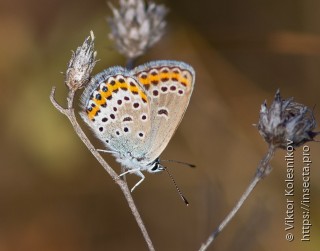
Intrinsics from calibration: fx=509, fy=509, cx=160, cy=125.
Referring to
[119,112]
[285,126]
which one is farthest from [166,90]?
[285,126]

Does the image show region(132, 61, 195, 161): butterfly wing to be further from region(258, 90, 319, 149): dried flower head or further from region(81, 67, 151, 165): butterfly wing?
region(258, 90, 319, 149): dried flower head

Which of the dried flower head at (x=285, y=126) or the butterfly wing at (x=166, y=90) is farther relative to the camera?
the butterfly wing at (x=166, y=90)

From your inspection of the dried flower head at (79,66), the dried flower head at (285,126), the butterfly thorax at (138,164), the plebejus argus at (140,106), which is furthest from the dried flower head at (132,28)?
the dried flower head at (285,126)

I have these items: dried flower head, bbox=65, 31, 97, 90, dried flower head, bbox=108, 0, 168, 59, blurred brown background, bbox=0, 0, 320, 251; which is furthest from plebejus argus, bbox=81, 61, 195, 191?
blurred brown background, bbox=0, 0, 320, 251

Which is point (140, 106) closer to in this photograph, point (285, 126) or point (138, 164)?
point (138, 164)

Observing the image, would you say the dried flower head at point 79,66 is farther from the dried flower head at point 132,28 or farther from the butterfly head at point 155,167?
the dried flower head at point 132,28

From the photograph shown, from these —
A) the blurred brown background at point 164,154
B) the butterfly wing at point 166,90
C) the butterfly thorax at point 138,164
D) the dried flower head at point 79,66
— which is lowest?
the blurred brown background at point 164,154
